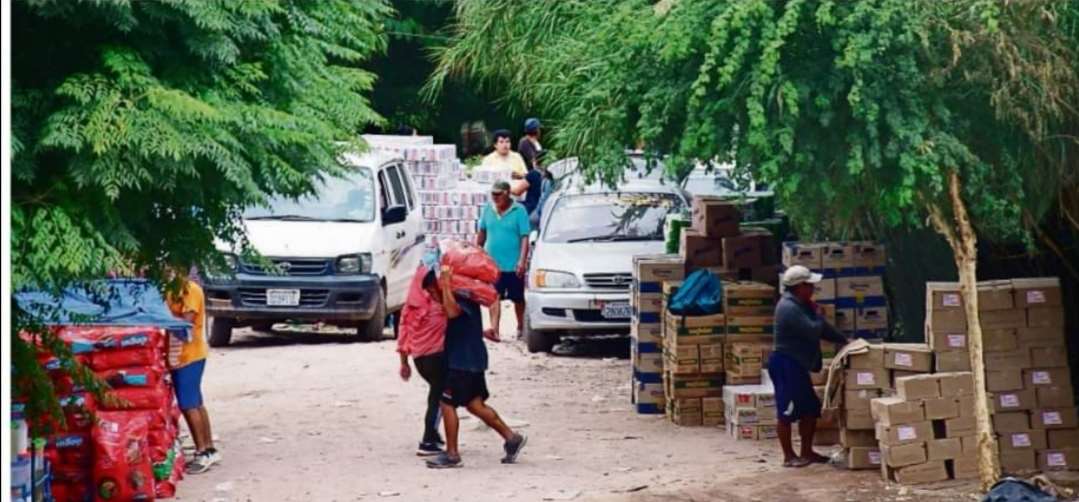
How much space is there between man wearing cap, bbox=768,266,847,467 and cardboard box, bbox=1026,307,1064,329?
1512 mm

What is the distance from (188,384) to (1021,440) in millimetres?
5711

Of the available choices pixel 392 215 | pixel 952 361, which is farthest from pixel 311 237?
pixel 952 361

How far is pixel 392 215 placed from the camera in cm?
2195

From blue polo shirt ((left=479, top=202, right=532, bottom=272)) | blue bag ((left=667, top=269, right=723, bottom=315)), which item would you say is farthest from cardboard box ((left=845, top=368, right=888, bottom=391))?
blue polo shirt ((left=479, top=202, right=532, bottom=272))

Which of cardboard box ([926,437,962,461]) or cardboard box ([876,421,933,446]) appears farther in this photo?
cardboard box ([926,437,962,461])

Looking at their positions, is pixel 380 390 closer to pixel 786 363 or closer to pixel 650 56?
pixel 786 363

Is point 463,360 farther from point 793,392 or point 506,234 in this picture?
point 506,234

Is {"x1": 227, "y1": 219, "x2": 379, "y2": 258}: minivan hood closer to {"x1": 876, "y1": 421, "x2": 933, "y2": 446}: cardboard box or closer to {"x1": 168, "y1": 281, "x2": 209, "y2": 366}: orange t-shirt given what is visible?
{"x1": 168, "y1": 281, "x2": 209, "y2": 366}: orange t-shirt

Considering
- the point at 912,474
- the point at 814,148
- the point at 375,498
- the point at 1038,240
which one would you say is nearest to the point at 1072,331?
the point at 1038,240

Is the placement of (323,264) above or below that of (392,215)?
below

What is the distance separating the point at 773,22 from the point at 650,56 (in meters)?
0.96

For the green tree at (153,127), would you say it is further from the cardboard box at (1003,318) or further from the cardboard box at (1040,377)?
the cardboard box at (1040,377)

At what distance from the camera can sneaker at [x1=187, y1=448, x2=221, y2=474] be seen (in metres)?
15.0

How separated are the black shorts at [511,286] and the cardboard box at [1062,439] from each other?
338 inches
